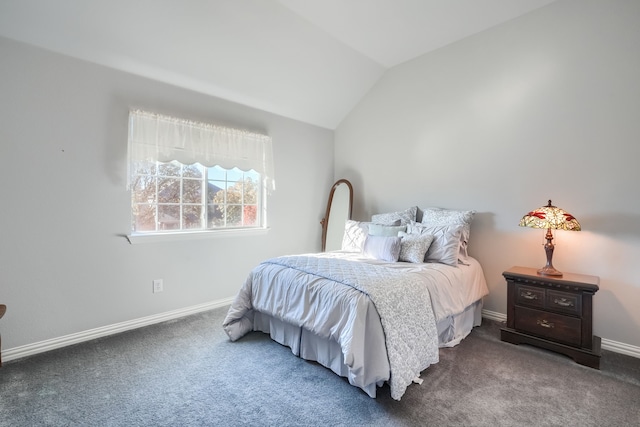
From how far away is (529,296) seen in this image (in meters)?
2.44

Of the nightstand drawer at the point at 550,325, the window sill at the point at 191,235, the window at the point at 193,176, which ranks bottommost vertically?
the nightstand drawer at the point at 550,325

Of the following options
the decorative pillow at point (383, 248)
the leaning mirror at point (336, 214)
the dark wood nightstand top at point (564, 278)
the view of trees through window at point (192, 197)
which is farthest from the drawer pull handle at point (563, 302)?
the view of trees through window at point (192, 197)

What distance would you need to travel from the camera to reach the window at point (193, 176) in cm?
279

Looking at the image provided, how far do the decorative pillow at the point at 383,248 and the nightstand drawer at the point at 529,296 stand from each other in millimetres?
996

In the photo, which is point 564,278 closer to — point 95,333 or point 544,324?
point 544,324

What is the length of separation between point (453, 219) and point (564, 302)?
110cm

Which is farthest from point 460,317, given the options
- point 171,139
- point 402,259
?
point 171,139

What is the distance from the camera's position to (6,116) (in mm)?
2168

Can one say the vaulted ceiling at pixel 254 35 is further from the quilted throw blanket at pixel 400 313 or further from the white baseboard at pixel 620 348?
the white baseboard at pixel 620 348

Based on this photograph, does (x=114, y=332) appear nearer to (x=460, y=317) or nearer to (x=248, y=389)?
(x=248, y=389)

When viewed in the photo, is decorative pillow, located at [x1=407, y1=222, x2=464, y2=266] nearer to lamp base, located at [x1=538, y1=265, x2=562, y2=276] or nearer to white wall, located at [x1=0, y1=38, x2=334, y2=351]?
lamp base, located at [x1=538, y1=265, x2=562, y2=276]

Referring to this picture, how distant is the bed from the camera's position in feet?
5.83

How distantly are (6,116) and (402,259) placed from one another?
324cm

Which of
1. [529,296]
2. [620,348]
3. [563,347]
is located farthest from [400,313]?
[620,348]
